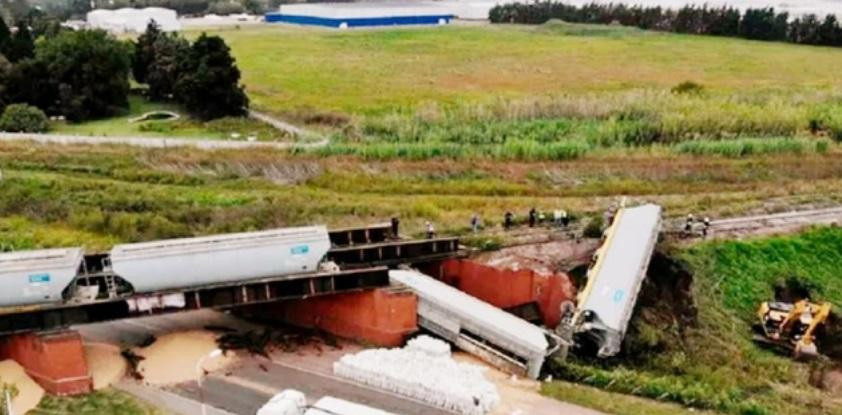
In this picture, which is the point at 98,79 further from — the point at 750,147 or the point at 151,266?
the point at 750,147

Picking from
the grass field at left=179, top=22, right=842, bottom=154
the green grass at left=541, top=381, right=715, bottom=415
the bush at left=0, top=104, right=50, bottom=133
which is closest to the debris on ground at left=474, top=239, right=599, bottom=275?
the green grass at left=541, top=381, right=715, bottom=415

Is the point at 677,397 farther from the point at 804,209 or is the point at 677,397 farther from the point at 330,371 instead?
the point at 804,209

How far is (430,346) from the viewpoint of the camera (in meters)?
23.5

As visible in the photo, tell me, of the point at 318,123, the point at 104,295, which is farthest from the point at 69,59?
the point at 104,295

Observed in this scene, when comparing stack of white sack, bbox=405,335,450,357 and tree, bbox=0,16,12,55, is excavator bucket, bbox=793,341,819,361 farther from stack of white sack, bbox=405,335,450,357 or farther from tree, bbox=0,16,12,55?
tree, bbox=0,16,12,55

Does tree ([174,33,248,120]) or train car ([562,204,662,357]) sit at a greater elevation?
tree ([174,33,248,120])

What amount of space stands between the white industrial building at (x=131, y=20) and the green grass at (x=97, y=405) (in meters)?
89.2

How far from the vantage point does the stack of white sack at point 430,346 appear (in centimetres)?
2331

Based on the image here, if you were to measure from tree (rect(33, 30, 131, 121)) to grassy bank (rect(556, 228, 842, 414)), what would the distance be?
134ft

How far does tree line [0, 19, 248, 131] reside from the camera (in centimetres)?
5391

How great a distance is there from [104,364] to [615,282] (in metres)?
14.5

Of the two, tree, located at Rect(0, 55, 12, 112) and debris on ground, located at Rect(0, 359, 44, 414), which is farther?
tree, located at Rect(0, 55, 12, 112)

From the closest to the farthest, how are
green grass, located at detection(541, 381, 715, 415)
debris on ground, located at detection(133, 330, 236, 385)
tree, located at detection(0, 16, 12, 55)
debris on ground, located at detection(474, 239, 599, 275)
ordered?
green grass, located at detection(541, 381, 715, 415), debris on ground, located at detection(133, 330, 236, 385), debris on ground, located at detection(474, 239, 599, 275), tree, located at detection(0, 16, 12, 55)

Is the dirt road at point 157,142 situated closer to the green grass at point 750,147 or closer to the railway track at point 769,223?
the green grass at point 750,147
